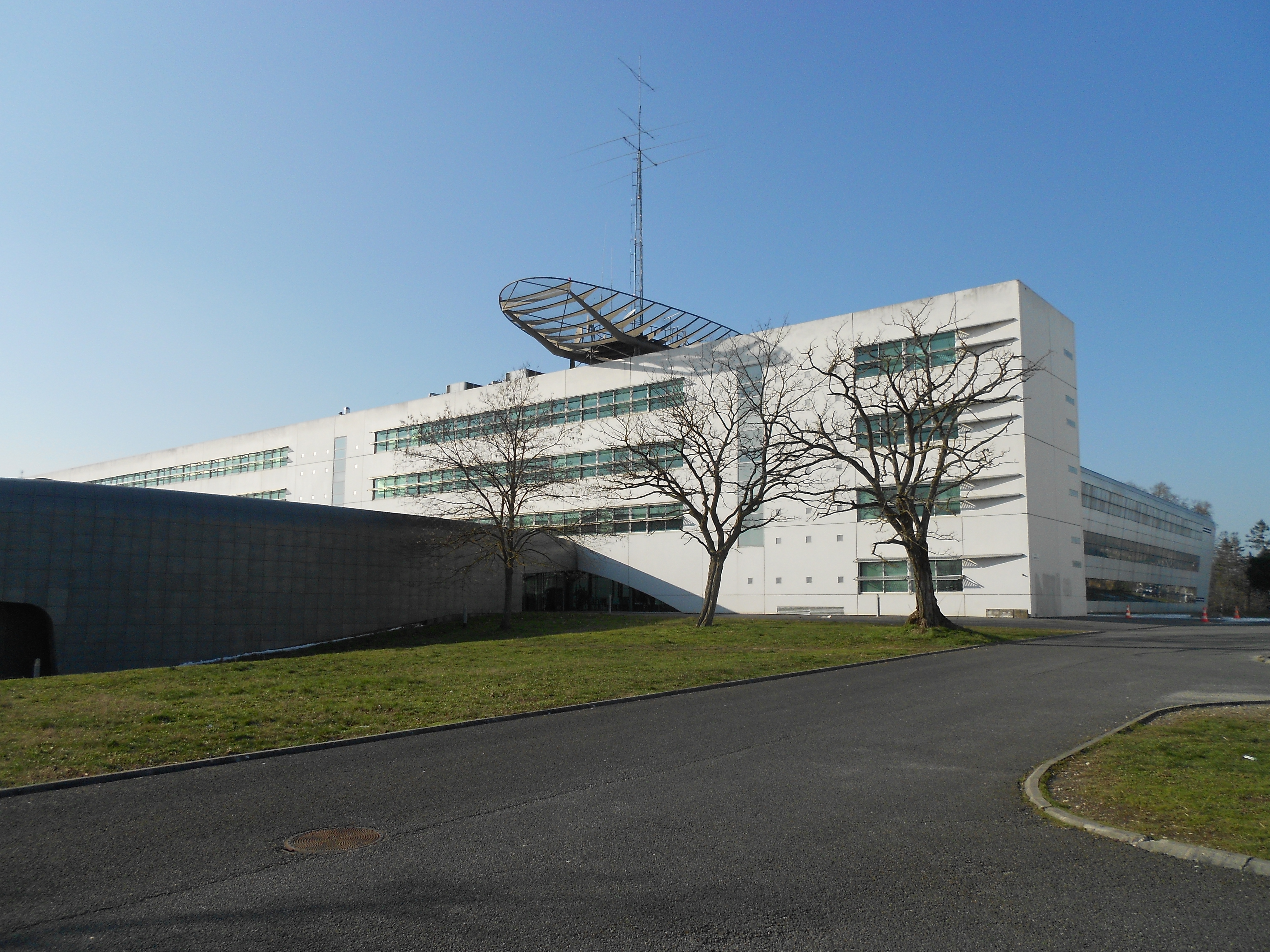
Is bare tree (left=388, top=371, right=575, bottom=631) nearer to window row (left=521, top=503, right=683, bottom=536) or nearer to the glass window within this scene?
window row (left=521, top=503, right=683, bottom=536)

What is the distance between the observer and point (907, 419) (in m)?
30.1

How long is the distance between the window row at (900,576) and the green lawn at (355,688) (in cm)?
1356

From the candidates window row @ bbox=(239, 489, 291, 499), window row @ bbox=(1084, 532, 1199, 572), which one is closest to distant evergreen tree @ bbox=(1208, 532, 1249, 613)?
window row @ bbox=(1084, 532, 1199, 572)

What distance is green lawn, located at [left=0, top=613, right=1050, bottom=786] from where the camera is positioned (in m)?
9.98

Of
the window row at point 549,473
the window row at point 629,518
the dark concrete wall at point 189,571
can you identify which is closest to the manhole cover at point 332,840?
the dark concrete wall at point 189,571

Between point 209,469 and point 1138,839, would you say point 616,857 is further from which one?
point 209,469

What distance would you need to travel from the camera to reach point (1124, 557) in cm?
5838

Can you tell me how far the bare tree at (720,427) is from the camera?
1639 inches

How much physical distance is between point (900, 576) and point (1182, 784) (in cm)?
3843

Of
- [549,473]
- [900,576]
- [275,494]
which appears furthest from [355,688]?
[275,494]

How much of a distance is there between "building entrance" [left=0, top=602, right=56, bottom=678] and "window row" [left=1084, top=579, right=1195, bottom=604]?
4845cm

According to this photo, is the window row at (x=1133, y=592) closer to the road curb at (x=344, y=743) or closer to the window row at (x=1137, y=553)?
the window row at (x=1137, y=553)

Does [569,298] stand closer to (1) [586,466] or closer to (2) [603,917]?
(1) [586,466]

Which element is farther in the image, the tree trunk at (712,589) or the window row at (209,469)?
the window row at (209,469)
